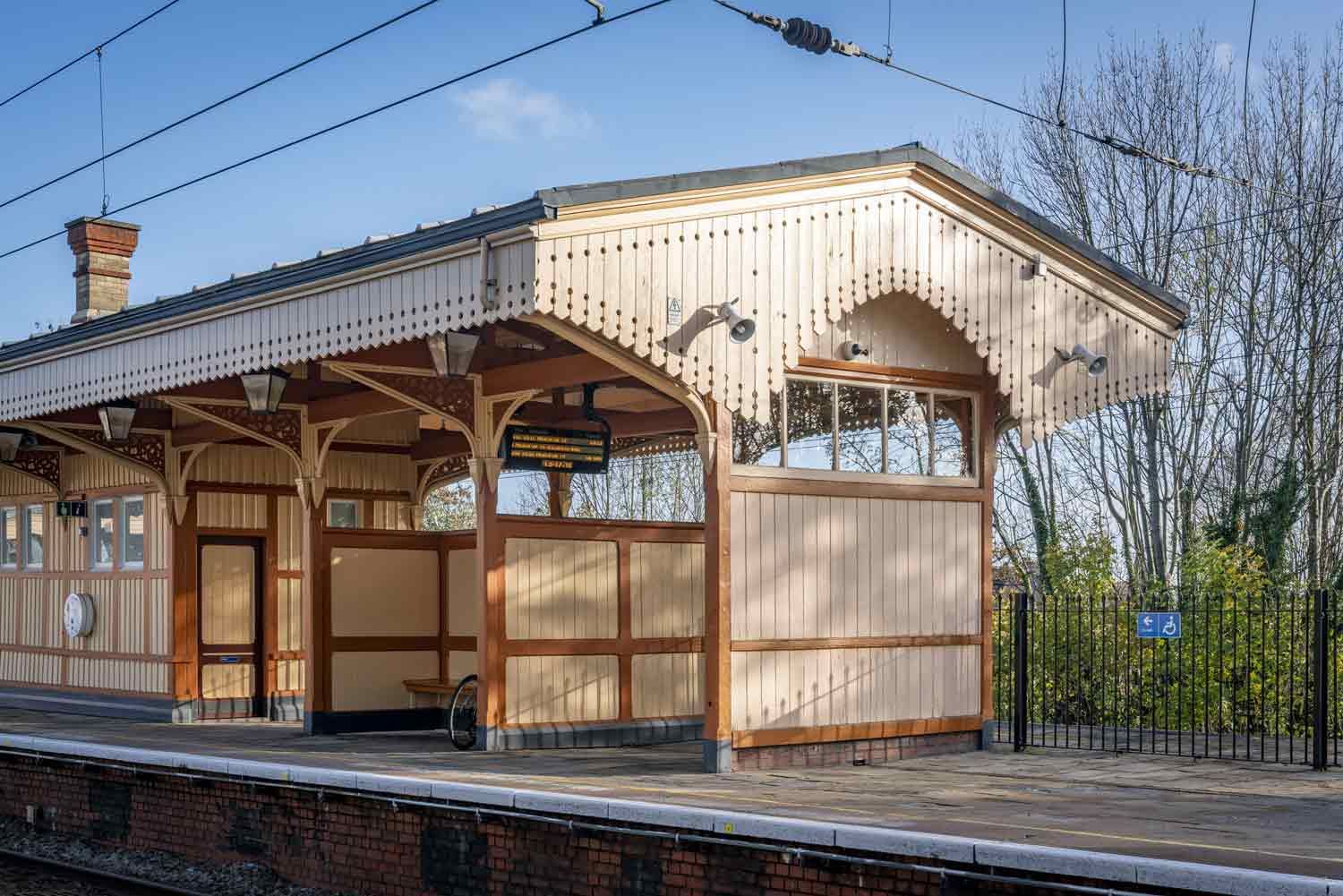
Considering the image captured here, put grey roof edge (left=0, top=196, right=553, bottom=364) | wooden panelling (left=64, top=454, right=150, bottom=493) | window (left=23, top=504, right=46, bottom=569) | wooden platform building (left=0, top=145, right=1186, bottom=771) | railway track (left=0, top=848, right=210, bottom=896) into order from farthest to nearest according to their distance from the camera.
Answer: window (left=23, top=504, right=46, bottom=569) → wooden panelling (left=64, top=454, right=150, bottom=493) → wooden platform building (left=0, top=145, right=1186, bottom=771) → railway track (left=0, top=848, right=210, bottom=896) → grey roof edge (left=0, top=196, right=553, bottom=364)

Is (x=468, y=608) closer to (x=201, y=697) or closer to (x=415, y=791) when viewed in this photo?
(x=201, y=697)

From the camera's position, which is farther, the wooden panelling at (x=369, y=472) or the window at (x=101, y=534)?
the window at (x=101, y=534)

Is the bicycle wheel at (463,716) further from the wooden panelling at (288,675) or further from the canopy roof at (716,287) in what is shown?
the wooden panelling at (288,675)

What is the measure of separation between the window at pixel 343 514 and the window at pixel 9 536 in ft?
19.0

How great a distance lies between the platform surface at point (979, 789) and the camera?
27.0ft

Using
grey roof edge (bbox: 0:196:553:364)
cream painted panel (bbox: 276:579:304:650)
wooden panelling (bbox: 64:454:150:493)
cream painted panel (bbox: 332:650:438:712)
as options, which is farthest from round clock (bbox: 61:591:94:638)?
cream painted panel (bbox: 332:650:438:712)

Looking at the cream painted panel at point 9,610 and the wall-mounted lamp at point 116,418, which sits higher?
the wall-mounted lamp at point 116,418

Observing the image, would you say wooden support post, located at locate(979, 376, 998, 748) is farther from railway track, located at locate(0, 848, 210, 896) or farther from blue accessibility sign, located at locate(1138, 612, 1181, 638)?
railway track, located at locate(0, 848, 210, 896)

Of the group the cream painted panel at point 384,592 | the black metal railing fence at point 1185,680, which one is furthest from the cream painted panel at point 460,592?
the black metal railing fence at point 1185,680

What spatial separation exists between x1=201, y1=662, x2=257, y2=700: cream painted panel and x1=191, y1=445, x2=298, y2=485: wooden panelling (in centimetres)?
211

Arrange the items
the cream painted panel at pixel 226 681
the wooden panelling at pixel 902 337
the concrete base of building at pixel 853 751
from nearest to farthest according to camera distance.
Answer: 1. the concrete base of building at pixel 853 751
2. the wooden panelling at pixel 902 337
3. the cream painted panel at pixel 226 681

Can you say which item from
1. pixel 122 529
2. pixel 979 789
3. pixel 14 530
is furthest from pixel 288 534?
pixel 979 789

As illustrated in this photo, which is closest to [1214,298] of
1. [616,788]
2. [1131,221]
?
[1131,221]

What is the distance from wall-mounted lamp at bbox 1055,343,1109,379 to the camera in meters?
13.8
